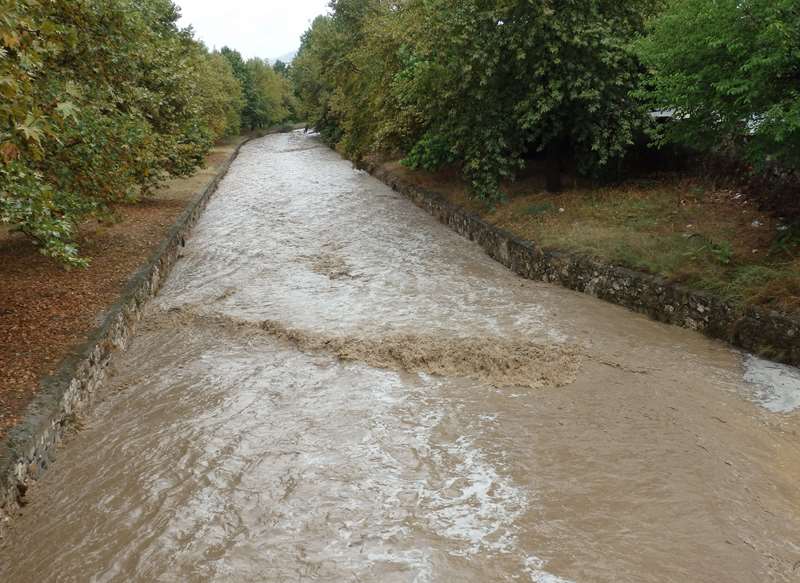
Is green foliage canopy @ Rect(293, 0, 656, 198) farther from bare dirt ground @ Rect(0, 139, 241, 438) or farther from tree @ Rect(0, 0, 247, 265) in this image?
bare dirt ground @ Rect(0, 139, 241, 438)

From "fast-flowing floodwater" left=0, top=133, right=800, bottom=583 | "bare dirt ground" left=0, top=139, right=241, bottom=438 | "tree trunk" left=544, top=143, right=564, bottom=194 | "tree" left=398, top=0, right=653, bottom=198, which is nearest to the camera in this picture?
"fast-flowing floodwater" left=0, top=133, right=800, bottom=583

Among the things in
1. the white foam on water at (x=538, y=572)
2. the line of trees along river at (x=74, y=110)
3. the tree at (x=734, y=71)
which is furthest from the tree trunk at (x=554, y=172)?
the white foam on water at (x=538, y=572)

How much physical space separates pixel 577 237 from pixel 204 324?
7.50 m

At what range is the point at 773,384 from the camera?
7805 mm

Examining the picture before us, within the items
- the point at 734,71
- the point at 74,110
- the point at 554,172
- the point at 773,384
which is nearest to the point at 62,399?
the point at 74,110

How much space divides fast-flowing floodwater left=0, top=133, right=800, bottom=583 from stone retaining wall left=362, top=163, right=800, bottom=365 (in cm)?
30

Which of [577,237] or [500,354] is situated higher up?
[577,237]

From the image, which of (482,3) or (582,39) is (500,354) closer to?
(582,39)

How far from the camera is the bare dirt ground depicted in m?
7.30

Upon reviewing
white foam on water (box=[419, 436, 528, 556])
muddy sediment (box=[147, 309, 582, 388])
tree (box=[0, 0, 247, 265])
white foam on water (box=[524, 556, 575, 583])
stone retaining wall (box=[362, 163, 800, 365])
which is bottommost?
white foam on water (box=[524, 556, 575, 583])

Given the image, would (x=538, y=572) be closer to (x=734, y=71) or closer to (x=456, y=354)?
(x=456, y=354)

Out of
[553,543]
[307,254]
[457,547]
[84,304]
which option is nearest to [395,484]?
[457,547]

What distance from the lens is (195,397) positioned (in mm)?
7926

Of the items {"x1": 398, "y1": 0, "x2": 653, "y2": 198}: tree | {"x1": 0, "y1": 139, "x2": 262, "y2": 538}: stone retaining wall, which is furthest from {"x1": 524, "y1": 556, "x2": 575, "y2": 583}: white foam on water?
{"x1": 398, "y1": 0, "x2": 653, "y2": 198}: tree
